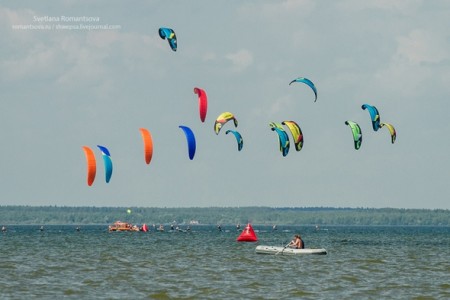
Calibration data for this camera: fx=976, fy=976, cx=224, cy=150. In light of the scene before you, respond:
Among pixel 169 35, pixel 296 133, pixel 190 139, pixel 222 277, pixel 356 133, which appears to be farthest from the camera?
pixel 356 133

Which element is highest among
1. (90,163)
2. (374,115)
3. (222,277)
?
(374,115)

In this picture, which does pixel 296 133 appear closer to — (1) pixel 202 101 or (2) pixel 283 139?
(2) pixel 283 139

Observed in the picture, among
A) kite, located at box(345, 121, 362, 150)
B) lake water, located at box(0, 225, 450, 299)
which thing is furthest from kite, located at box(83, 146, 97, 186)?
kite, located at box(345, 121, 362, 150)

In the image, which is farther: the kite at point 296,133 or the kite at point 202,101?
the kite at point 296,133

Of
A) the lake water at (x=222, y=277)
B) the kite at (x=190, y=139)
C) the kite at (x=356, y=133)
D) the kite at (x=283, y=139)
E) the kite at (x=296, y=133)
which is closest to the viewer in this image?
the lake water at (x=222, y=277)

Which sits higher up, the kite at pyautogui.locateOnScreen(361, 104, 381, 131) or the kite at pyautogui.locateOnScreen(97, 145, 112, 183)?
the kite at pyautogui.locateOnScreen(361, 104, 381, 131)

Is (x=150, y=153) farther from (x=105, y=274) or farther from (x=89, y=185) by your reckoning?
(x=105, y=274)

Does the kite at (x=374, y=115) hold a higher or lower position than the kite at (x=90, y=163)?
higher

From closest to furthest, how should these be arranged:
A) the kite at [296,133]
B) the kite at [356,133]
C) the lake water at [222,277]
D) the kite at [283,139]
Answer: the lake water at [222,277] → the kite at [296,133] → the kite at [356,133] → the kite at [283,139]

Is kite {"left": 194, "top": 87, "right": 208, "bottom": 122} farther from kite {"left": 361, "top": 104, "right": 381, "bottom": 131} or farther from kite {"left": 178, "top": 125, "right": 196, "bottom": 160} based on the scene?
kite {"left": 361, "top": 104, "right": 381, "bottom": 131}

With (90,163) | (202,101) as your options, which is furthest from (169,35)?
(90,163)

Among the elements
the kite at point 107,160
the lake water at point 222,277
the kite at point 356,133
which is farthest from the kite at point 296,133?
the kite at point 107,160

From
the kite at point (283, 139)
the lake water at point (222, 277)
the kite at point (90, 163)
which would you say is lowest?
the lake water at point (222, 277)

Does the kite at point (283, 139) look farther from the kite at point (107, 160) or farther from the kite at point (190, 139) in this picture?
the kite at point (107, 160)
